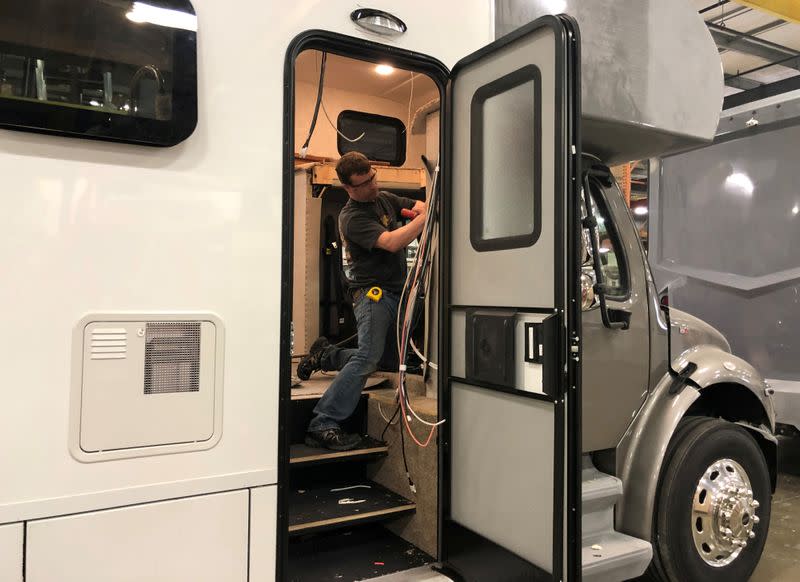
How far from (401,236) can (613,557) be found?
1753mm

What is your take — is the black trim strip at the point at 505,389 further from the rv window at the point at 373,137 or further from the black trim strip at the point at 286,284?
the rv window at the point at 373,137

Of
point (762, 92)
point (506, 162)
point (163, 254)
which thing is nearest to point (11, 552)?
point (163, 254)

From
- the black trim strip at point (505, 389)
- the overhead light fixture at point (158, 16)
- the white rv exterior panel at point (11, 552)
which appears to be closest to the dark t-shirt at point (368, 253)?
the black trim strip at point (505, 389)

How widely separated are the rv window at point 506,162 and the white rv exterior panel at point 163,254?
1.98 ft

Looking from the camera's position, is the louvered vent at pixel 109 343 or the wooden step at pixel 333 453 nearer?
the louvered vent at pixel 109 343

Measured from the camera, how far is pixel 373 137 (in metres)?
5.05

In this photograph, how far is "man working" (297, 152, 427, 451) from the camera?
3176mm

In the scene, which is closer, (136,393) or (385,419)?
(136,393)

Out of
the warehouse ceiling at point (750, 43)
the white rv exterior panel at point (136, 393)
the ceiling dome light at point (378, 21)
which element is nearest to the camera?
the white rv exterior panel at point (136, 393)

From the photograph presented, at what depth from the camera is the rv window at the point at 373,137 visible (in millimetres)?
5020

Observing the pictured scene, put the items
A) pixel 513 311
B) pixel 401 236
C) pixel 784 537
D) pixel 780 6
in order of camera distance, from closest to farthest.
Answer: pixel 513 311, pixel 401 236, pixel 784 537, pixel 780 6

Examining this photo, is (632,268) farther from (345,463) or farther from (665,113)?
(345,463)

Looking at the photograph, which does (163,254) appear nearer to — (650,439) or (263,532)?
(263,532)

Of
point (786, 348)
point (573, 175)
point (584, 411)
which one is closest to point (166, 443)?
point (573, 175)
